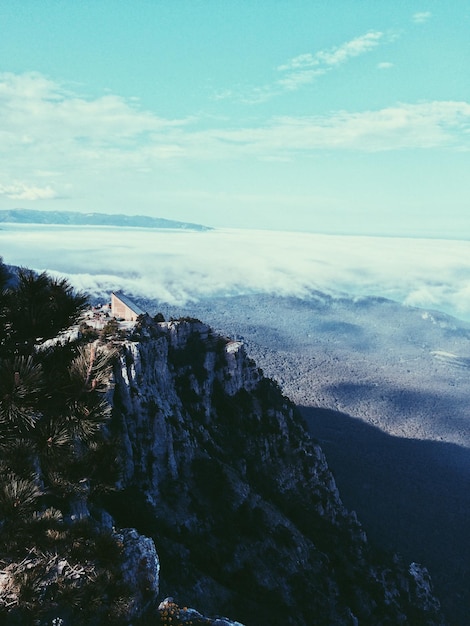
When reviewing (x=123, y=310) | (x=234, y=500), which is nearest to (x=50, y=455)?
(x=234, y=500)

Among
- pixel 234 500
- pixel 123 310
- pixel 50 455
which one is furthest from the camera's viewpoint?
pixel 123 310

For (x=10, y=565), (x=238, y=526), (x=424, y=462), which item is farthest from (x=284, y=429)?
(x=424, y=462)

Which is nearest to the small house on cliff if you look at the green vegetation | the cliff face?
the cliff face

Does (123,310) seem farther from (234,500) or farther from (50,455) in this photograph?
(50,455)

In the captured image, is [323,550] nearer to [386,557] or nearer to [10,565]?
[386,557]

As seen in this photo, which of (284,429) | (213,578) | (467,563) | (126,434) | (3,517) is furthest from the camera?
(467,563)

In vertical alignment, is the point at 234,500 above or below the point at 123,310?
below

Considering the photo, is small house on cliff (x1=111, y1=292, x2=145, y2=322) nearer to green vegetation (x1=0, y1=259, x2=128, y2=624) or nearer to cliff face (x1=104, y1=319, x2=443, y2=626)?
cliff face (x1=104, y1=319, x2=443, y2=626)
